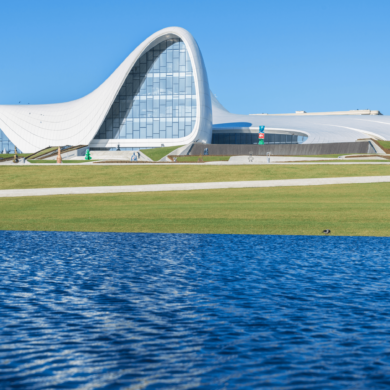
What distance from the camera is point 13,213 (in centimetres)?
1991

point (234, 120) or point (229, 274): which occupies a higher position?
point (234, 120)

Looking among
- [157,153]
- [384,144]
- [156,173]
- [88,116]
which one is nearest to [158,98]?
[88,116]

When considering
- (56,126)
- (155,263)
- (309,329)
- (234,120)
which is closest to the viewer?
(309,329)

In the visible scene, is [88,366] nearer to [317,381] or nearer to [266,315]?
[317,381]

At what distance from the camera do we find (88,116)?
79.0 meters

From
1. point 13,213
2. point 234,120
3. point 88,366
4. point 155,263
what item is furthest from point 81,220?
point 234,120

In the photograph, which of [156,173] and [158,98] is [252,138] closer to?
[158,98]

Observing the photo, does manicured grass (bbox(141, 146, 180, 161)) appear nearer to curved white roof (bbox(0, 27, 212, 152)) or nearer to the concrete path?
curved white roof (bbox(0, 27, 212, 152))

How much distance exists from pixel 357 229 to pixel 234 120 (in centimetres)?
7905

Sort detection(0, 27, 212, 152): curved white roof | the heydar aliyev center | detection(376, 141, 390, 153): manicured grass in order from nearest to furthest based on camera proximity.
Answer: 1. detection(376, 141, 390, 153): manicured grass
2. detection(0, 27, 212, 152): curved white roof
3. the heydar aliyev center

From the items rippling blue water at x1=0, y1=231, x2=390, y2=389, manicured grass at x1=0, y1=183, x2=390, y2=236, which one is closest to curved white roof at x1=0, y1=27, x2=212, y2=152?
manicured grass at x1=0, y1=183, x2=390, y2=236

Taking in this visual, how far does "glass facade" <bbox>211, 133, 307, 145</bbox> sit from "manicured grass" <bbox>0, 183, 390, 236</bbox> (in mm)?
57939

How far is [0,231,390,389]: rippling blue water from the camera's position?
15.9 feet

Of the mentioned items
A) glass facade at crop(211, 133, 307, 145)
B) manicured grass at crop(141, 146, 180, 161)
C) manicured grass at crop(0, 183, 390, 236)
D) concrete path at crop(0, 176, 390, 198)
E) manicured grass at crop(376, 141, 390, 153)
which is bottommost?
manicured grass at crop(0, 183, 390, 236)
